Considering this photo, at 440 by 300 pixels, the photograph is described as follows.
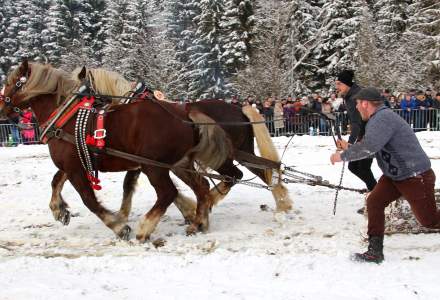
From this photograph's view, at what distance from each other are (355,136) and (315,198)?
1582 millimetres

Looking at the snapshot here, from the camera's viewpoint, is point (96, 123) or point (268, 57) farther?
point (268, 57)

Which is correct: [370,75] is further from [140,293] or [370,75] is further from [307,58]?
[140,293]

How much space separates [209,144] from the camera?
545 centimetres

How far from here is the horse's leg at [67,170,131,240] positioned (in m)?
5.28


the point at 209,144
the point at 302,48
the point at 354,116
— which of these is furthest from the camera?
the point at 302,48

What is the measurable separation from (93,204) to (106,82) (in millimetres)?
1521

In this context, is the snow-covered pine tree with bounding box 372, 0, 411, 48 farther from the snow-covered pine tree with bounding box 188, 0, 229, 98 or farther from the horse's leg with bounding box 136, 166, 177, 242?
the horse's leg with bounding box 136, 166, 177, 242

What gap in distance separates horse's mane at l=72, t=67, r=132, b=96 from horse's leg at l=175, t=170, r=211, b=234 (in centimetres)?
129

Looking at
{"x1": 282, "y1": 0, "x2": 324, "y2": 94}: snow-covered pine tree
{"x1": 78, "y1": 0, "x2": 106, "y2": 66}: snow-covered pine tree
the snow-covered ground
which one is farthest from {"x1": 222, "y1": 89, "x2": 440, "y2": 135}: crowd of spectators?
{"x1": 78, "y1": 0, "x2": 106, "y2": 66}: snow-covered pine tree

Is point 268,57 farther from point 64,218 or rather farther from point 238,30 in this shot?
point 64,218

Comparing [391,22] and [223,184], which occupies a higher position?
[391,22]

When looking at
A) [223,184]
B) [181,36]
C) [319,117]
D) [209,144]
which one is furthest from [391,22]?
[209,144]

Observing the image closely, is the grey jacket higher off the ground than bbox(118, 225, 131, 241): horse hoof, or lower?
higher

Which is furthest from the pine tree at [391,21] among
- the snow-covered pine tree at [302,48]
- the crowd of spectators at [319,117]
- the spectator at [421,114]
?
the spectator at [421,114]
